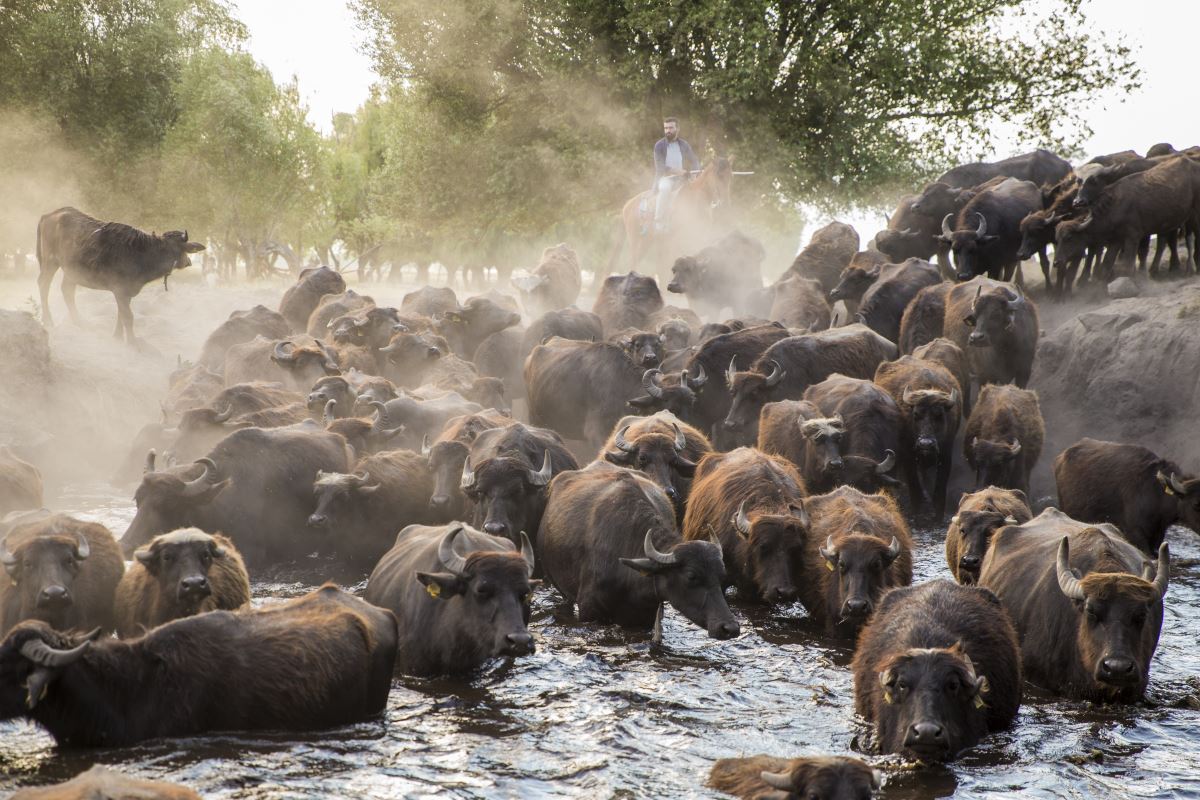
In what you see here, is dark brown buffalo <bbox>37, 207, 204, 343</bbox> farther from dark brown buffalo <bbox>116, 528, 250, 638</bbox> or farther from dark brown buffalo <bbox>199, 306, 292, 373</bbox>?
dark brown buffalo <bbox>116, 528, 250, 638</bbox>

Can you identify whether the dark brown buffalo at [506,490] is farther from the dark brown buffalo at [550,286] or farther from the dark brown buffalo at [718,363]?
the dark brown buffalo at [550,286]

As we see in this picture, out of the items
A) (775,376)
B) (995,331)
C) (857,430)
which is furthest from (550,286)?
(857,430)

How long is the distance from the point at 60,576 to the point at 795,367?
10.3m

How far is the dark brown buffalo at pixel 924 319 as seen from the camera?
18594 millimetres

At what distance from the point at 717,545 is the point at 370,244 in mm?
58188

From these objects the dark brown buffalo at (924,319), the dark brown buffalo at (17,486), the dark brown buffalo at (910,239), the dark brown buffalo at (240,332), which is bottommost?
the dark brown buffalo at (17,486)

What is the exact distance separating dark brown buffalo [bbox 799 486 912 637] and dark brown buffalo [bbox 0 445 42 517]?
887 cm

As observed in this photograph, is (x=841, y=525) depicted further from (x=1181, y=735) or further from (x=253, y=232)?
(x=253, y=232)

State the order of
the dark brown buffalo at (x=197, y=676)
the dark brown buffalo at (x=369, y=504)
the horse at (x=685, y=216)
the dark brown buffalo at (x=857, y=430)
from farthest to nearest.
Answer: the horse at (x=685, y=216)
the dark brown buffalo at (x=857, y=430)
the dark brown buffalo at (x=369, y=504)
the dark brown buffalo at (x=197, y=676)

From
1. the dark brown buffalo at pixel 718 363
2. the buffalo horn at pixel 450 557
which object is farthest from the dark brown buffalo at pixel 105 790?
the dark brown buffalo at pixel 718 363

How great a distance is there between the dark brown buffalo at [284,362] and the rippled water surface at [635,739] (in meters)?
8.86

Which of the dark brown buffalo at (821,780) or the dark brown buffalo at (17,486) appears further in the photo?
the dark brown buffalo at (17,486)

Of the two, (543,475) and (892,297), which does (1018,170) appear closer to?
(892,297)

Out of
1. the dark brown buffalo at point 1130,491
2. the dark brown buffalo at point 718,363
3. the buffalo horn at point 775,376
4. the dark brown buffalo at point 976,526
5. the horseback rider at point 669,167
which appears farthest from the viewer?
the horseback rider at point 669,167
